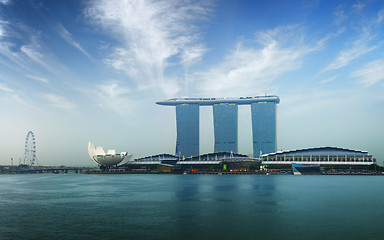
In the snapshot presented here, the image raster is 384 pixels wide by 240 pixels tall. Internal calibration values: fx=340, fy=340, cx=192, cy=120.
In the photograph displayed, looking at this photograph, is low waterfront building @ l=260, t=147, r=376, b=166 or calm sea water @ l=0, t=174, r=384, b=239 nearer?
calm sea water @ l=0, t=174, r=384, b=239

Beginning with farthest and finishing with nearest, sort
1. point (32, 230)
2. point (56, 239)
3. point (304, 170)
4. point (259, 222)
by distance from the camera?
point (304, 170) → point (259, 222) → point (32, 230) → point (56, 239)

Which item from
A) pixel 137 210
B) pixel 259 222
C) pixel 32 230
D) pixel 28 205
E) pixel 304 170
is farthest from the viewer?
pixel 304 170

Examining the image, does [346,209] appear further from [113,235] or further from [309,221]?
[113,235]

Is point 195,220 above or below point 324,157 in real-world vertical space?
below

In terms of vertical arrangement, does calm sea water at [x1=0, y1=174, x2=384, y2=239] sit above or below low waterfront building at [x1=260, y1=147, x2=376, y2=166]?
below

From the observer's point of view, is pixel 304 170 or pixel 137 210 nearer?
pixel 137 210

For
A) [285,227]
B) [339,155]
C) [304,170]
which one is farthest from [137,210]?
[339,155]

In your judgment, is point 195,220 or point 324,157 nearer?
point 195,220
